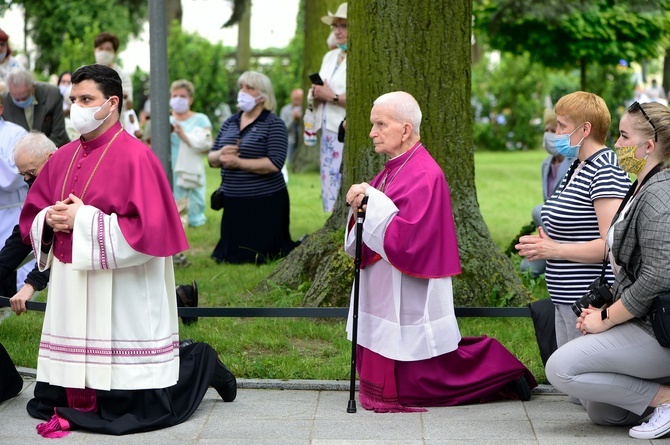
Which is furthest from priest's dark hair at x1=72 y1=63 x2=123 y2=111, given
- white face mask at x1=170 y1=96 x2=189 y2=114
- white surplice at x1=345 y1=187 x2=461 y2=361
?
white face mask at x1=170 y1=96 x2=189 y2=114

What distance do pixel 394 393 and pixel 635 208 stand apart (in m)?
1.74

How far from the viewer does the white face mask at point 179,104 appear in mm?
13453

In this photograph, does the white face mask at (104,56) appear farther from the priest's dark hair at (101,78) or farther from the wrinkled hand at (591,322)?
the wrinkled hand at (591,322)

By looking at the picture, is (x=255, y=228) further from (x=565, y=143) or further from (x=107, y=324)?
(x=565, y=143)

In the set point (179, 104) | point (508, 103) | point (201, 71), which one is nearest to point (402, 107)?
point (179, 104)

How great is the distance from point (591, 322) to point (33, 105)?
6791 millimetres

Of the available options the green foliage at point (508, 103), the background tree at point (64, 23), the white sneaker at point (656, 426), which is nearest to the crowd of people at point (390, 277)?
the white sneaker at point (656, 426)

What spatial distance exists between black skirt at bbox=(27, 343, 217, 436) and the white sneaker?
7.58 ft

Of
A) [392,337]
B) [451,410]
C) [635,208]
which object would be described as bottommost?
[451,410]

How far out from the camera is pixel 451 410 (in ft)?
20.7

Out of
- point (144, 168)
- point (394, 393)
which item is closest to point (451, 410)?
point (394, 393)

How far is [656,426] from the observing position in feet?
18.6

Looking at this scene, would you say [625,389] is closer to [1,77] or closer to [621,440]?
[621,440]

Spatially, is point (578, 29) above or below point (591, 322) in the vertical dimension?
above
